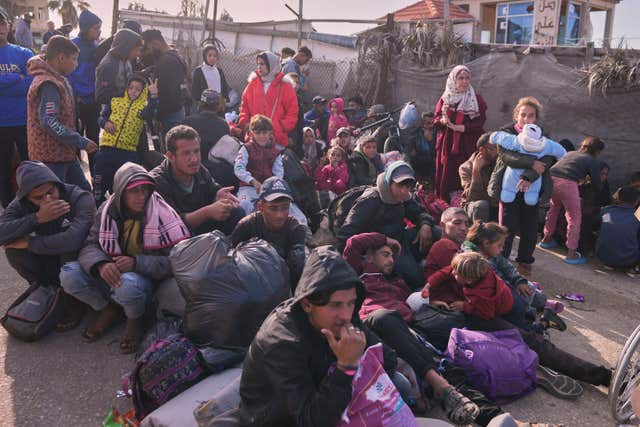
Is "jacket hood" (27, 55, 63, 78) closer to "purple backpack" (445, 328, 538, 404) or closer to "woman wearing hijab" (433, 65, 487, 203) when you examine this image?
"purple backpack" (445, 328, 538, 404)

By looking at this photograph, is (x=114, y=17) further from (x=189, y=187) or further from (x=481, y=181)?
(x=481, y=181)

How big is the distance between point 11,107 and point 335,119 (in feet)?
17.4

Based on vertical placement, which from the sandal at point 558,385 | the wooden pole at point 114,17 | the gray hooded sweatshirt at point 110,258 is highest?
the wooden pole at point 114,17

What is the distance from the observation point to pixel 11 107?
195 inches

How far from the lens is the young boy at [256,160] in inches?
203

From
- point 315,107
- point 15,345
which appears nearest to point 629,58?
point 315,107

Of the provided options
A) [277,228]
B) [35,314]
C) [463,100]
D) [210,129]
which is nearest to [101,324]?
[35,314]

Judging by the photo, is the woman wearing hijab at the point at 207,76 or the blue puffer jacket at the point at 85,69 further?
the woman wearing hijab at the point at 207,76

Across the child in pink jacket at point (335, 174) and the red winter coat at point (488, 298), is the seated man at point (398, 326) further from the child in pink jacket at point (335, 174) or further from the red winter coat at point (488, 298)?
the child in pink jacket at point (335, 174)

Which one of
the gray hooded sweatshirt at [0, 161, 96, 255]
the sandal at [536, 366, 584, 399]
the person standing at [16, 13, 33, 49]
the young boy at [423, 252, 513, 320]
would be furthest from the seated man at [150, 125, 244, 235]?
the person standing at [16, 13, 33, 49]

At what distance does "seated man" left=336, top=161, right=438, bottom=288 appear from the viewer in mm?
4270

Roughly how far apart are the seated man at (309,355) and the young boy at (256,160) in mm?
3004

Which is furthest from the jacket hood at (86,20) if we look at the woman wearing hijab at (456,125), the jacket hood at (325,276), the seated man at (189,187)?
the jacket hood at (325,276)

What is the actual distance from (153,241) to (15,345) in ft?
3.73
